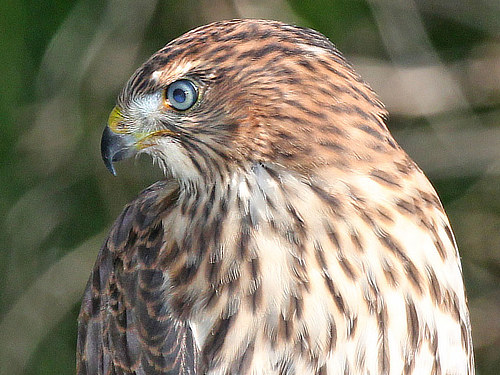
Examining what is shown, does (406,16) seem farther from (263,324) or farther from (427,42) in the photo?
(263,324)

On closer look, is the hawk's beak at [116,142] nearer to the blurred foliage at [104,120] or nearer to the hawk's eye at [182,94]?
the hawk's eye at [182,94]

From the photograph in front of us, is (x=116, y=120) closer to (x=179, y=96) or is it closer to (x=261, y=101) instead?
(x=179, y=96)

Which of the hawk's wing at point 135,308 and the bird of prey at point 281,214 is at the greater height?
the bird of prey at point 281,214

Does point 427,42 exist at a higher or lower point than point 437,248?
higher

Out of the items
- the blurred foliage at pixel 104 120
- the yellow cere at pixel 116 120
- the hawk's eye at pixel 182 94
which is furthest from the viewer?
the blurred foliage at pixel 104 120

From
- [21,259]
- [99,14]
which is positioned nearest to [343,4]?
[99,14]

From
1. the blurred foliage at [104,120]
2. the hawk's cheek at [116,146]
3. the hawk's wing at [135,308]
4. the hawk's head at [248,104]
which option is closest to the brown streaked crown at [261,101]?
the hawk's head at [248,104]

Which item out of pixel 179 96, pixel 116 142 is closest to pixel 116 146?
pixel 116 142
